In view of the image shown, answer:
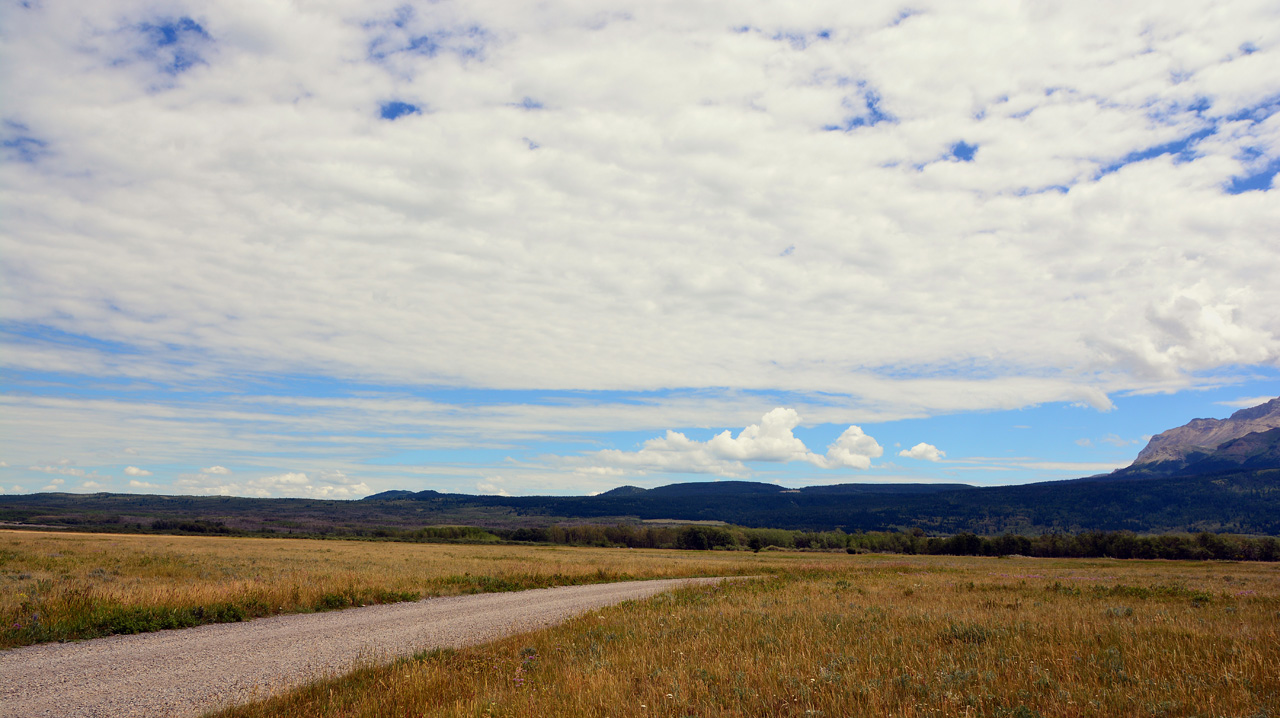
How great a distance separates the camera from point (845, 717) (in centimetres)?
753

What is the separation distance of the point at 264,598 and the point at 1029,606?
79.3ft

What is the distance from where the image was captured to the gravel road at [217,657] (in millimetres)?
9766

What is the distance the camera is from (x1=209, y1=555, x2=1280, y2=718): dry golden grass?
8062mm

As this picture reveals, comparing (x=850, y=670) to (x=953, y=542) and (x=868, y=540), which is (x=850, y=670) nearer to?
(x=953, y=542)

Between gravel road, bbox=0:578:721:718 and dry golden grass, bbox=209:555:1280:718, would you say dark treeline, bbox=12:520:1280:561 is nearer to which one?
dry golden grass, bbox=209:555:1280:718

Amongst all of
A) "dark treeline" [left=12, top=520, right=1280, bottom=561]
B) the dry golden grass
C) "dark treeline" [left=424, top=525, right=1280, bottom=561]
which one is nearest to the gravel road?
the dry golden grass

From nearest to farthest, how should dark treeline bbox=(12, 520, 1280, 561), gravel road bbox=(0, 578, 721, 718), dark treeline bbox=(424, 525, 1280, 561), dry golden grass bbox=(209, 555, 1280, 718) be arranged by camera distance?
dry golden grass bbox=(209, 555, 1280, 718) < gravel road bbox=(0, 578, 721, 718) < dark treeline bbox=(424, 525, 1280, 561) < dark treeline bbox=(12, 520, 1280, 561)

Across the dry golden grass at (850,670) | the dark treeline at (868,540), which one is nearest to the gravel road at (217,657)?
the dry golden grass at (850,670)

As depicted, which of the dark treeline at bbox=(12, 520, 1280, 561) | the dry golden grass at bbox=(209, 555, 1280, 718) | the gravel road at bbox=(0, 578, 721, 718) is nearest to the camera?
the dry golden grass at bbox=(209, 555, 1280, 718)

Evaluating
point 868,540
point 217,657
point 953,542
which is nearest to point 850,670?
point 217,657

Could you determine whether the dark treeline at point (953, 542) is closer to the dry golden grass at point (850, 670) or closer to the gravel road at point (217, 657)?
the dry golden grass at point (850, 670)

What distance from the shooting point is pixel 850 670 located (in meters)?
9.80

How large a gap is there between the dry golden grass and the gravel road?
1665mm

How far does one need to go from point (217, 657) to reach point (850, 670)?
12.6m
